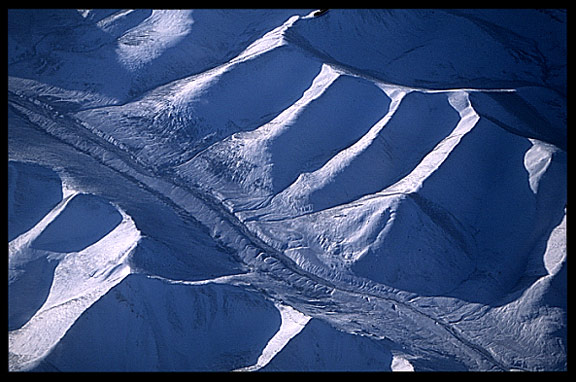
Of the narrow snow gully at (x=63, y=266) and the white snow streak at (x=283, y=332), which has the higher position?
the narrow snow gully at (x=63, y=266)

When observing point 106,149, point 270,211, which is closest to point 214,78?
point 106,149

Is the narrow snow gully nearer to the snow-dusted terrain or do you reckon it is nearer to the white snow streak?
the snow-dusted terrain

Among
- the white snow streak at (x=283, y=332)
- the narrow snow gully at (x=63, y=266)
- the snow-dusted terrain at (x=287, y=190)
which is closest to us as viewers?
the white snow streak at (x=283, y=332)

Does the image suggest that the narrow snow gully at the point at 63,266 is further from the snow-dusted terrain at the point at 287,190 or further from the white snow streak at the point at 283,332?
the white snow streak at the point at 283,332

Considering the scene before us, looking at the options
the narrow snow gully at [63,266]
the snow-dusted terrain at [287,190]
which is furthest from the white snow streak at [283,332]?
the narrow snow gully at [63,266]

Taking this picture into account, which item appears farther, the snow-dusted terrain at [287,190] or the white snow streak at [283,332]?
the snow-dusted terrain at [287,190]

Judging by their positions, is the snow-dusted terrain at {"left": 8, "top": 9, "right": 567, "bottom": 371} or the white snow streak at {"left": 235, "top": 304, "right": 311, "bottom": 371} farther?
the snow-dusted terrain at {"left": 8, "top": 9, "right": 567, "bottom": 371}

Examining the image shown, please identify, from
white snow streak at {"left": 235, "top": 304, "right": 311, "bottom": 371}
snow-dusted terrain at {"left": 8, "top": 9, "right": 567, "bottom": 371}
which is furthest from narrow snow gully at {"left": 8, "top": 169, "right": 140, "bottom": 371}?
white snow streak at {"left": 235, "top": 304, "right": 311, "bottom": 371}

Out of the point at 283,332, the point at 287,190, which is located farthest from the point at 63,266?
the point at 287,190
